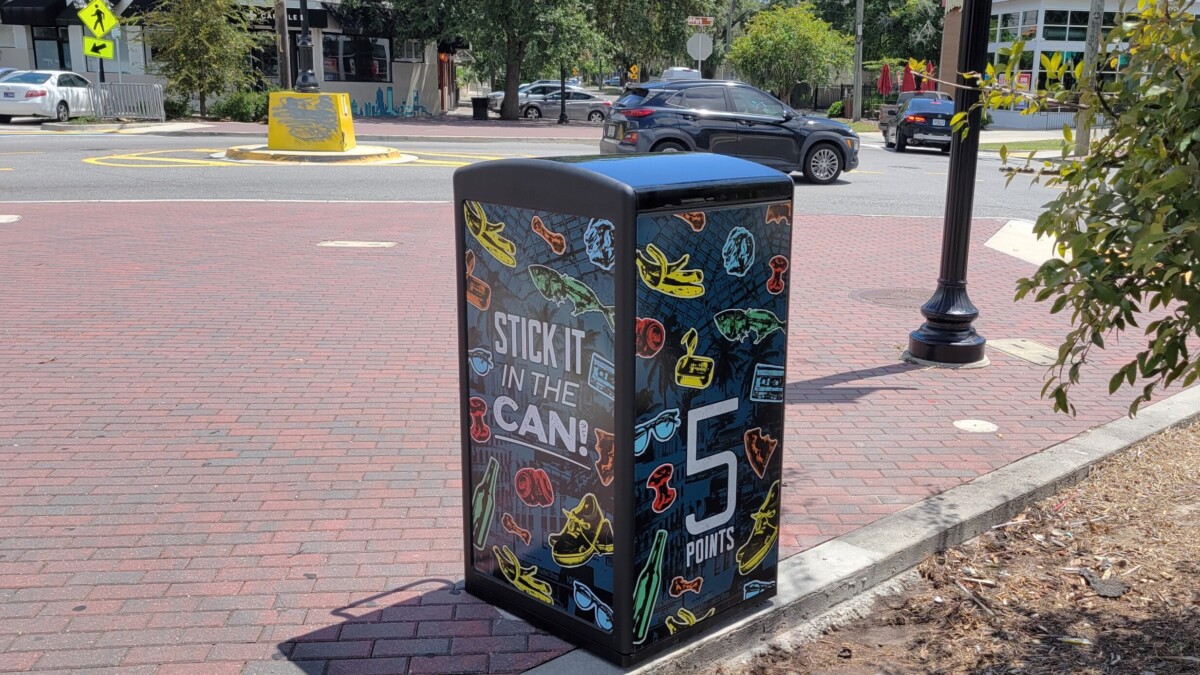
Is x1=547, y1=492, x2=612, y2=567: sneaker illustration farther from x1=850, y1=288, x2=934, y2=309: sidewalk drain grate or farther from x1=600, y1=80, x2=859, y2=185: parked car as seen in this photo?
x1=600, y1=80, x2=859, y2=185: parked car

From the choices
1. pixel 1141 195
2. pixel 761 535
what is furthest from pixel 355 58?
pixel 1141 195

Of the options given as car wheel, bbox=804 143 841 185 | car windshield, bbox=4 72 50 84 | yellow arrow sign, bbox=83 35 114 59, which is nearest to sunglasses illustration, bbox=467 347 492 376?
car wheel, bbox=804 143 841 185

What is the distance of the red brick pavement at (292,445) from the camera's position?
364 cm

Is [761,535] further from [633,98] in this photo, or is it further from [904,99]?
[904,99]

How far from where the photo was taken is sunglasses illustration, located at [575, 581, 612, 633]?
11.1 ft

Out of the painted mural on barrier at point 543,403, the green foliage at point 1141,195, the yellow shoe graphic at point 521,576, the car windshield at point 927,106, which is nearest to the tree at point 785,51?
the car windshield at point 927,106

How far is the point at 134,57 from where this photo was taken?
1512 inches

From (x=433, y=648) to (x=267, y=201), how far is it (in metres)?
12.1

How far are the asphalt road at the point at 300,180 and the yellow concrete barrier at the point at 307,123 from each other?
1498mm

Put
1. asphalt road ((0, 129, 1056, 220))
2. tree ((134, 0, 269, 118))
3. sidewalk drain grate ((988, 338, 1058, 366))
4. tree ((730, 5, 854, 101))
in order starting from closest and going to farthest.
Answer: sidewalk drain grate ((988, 338, 1058, 366)), asphalt road ((0, 129, 1056, 220)), tree ((134, 0, 269, 118)), tree ((730, 5, 854, 101))

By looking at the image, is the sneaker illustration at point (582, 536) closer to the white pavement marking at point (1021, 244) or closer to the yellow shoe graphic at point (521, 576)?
the yellow shoe graphic at point (521, 576)

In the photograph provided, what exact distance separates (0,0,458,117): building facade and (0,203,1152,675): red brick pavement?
27918mm

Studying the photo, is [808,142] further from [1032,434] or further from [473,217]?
[473,217]

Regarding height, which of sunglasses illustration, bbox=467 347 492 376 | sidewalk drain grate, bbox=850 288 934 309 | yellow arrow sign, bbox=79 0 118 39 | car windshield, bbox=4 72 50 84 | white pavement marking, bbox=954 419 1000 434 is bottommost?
white pavement marking, bbox=954 419 1000 434
